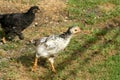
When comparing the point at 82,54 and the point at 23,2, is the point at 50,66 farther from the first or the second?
the point at 23,2

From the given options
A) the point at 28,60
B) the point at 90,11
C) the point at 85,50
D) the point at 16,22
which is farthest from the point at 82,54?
the point at 90,11

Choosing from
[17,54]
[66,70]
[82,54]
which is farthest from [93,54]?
[17,54]

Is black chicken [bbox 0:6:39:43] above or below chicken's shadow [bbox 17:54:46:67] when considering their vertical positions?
Result: above

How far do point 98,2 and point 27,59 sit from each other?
13.2ft

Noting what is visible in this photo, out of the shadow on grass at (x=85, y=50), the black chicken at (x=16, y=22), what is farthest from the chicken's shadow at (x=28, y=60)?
the black chicken at (x=16, y=22)

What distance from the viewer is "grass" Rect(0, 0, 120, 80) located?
8.99 metres

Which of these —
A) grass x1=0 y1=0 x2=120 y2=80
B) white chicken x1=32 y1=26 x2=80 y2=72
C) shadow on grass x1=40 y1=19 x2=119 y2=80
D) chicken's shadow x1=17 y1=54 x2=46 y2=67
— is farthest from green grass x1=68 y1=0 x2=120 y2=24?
white chicken x1=32 y1=26 x2=80 y2=72

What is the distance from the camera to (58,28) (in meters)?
11.2

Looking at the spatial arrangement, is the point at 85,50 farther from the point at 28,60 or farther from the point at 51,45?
the point at 51,45

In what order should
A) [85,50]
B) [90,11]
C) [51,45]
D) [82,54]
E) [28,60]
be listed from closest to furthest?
[51,45], [28,60], [82,54], [85,50], [90,11]

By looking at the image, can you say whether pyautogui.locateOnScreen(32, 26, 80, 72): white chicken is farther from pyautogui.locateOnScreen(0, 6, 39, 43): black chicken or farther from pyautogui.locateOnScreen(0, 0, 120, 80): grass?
pyautogui.locateOnScreen(0, 6, 39, 43): black chicken

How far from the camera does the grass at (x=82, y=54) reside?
899cm

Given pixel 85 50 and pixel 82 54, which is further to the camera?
pixel 85 50

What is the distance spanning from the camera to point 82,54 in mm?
9953
